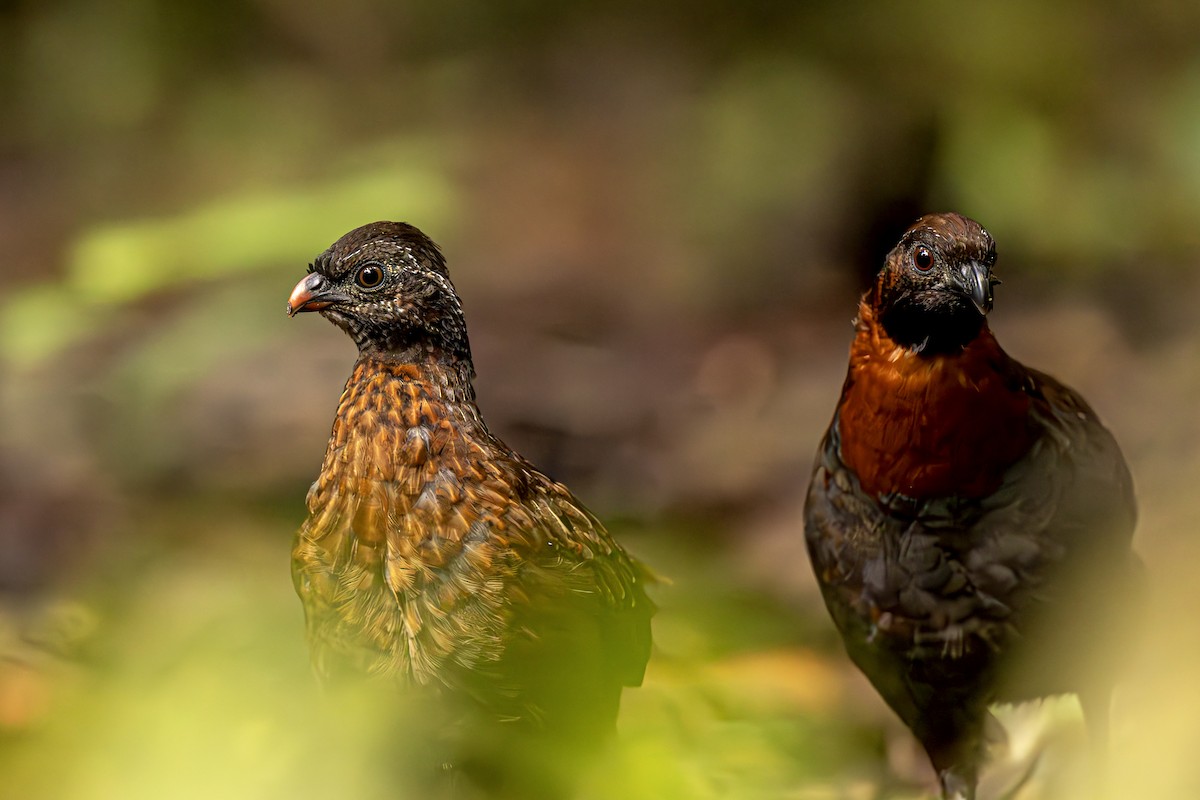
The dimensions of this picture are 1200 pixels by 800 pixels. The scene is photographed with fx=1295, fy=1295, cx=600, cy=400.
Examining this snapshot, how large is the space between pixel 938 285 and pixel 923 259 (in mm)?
63

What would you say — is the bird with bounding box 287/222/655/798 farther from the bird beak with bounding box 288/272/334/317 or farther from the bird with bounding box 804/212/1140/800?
the bird with bounding box 804/212/1140/800

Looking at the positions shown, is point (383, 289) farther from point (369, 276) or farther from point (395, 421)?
point (395, 421)

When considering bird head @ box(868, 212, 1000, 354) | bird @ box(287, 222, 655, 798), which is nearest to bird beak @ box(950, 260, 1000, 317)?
bird head @ box(868, 212, 1000, 354)

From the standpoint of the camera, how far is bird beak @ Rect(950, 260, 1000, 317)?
257 cm

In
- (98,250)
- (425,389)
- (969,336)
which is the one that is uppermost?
(98,250)

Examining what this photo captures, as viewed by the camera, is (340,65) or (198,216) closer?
(198,216)

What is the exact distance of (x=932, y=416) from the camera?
2.84 meters

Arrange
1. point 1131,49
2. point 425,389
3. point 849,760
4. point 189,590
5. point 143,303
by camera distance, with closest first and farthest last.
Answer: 1. point 425,389
2. point 189,590
3. point 849,760
4. point 1131,49
5. point 143,303

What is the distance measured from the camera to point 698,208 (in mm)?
5230

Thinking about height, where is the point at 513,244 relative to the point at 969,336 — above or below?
above

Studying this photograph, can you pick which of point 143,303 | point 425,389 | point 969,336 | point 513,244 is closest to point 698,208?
point 513,244

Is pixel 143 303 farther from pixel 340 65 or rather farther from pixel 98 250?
pixel 340 65

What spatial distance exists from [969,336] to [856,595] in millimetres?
743

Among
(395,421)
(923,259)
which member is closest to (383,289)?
(395,421)
